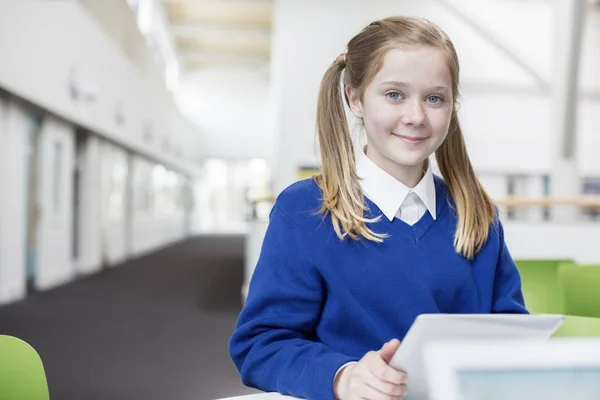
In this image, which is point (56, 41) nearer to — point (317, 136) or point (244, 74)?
point (317, 136)

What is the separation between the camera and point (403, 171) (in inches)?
41.4

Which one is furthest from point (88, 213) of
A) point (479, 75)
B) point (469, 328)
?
point (469, 328)

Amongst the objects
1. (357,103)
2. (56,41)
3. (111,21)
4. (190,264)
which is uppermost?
(111,21)

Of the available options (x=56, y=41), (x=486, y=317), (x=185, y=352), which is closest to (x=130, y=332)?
(x=185, y=352)

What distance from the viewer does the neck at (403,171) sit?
1.05m

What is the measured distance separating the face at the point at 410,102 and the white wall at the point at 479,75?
315 inches

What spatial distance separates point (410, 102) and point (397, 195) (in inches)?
6.5

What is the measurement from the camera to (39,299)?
657 centimetres

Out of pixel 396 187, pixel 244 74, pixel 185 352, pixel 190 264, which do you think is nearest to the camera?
pixel 396 187

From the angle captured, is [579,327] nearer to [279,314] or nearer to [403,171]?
[403,171]

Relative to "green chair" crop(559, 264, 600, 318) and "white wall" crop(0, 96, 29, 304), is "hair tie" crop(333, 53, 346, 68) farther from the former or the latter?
"white wall" crop(0, 96, 29, 304)

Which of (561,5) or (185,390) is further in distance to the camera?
(561,5)

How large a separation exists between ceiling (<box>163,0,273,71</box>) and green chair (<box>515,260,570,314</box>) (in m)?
15.2

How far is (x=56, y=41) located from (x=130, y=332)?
12.9 feet
